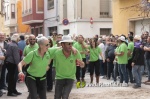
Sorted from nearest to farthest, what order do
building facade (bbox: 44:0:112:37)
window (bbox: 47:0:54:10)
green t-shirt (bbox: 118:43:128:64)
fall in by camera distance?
green t-shirt (bbox: 118:43:128:64)
building facade (bbox: 44:0:112:37)
window (bbox: 47:0:54:10)

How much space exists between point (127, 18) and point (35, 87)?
13.3 m

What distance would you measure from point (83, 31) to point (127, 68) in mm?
13008

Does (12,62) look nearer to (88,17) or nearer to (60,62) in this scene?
(60,62)

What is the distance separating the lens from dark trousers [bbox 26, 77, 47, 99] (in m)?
7.23

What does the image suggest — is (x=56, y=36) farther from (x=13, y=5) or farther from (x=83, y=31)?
(x=13, y=5)

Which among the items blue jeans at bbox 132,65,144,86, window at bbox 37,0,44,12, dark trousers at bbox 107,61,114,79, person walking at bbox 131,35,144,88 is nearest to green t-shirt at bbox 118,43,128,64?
person walking at bbox 131,35,144,88

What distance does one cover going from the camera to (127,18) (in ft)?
64.8

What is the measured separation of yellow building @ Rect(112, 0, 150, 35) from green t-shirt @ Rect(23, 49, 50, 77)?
11.3 meters

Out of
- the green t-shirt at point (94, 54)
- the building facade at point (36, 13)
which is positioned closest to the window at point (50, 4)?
the building facade at point (36, 13)

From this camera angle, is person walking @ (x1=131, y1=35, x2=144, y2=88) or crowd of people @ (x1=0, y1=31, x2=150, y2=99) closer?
crowd of people @ (x1=0, y1=31, x2=150, y2=99)

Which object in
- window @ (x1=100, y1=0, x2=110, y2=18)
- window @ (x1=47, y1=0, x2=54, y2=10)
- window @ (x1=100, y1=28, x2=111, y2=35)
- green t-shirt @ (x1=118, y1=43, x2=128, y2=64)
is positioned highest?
→ window @ (x1=47, y1=0, x2=54, y2=10)

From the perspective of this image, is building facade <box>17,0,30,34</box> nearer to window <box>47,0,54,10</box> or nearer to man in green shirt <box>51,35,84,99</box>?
window <box>47,0,54,10</box>

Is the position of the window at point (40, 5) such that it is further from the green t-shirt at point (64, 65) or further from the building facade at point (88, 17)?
the green t-shirt at point (64, 65)

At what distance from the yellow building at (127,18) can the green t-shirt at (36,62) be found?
1127 centimetres
